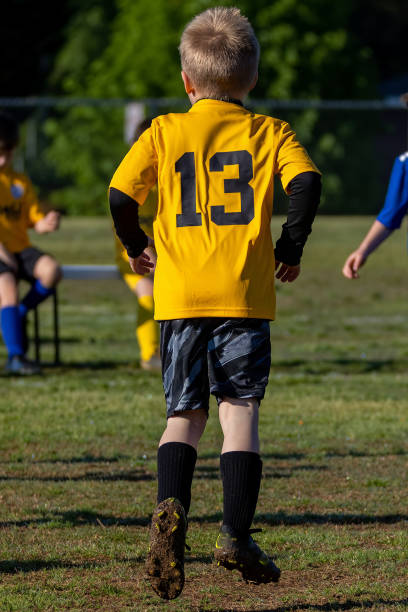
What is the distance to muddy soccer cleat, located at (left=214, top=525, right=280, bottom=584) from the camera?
3396mm

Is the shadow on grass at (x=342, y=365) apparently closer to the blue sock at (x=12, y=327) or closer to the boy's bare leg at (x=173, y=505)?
the blue sock at (x=12, y=327)

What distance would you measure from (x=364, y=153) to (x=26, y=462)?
79.5 ft

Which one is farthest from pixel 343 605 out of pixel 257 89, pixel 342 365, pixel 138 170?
pixel 257 89

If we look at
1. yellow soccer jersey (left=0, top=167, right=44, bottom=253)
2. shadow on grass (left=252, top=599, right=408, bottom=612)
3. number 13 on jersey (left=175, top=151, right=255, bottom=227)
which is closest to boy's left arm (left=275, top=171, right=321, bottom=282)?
number 13 on jersey (left=175, top=151, right=255, bottom=227)

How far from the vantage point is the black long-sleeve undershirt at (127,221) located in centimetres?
363

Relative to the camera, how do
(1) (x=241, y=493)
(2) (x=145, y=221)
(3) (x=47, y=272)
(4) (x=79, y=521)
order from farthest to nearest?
(3) (x=47, y=272) < (2) (x=145, y=221) < (4) (x=79, y=521) < (1) (x=241, y=493)

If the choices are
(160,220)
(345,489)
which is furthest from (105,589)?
(345,489)

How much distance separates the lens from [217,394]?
11.8 feet

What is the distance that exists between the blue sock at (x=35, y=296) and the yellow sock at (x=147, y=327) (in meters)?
0.73

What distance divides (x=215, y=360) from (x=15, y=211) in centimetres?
545

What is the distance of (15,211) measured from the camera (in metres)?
8.71

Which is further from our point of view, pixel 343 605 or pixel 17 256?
pixel 17 256

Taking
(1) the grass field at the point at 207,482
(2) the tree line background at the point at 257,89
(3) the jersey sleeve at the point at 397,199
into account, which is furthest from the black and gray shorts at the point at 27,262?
(2) the tree line background at the point at 257,89

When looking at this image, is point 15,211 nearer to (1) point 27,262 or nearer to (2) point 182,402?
(1) point 27,262
